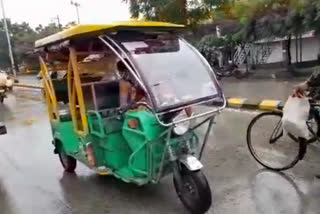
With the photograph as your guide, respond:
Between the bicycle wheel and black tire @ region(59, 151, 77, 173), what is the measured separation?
2.40 m

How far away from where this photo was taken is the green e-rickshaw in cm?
384

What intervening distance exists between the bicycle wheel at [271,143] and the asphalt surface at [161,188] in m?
0.13

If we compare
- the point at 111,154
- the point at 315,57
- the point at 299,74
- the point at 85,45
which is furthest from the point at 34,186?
the point at 315,57

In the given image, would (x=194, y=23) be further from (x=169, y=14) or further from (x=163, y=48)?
(x=163, y=48)

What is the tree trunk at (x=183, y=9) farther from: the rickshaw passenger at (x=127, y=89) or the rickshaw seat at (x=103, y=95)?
the rickshaw passenger at (x=127, y=89)

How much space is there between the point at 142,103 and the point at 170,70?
1.42ft

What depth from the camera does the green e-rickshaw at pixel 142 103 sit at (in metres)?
3.84

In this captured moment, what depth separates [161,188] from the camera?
4.62m

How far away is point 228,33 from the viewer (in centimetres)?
1642

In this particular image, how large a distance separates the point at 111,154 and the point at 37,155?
9.03 feet

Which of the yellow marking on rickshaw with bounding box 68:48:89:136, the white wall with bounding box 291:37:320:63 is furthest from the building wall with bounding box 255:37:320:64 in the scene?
the yellow marking on rickshaw with bounding box 68:48:89:136

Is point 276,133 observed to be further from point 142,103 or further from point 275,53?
point 275,53

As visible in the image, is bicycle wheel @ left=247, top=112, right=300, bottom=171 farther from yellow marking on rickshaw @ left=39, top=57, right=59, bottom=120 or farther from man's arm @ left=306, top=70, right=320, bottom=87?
yellow marking on rickshaw @ left=39, top=57, right=59, bottom=120

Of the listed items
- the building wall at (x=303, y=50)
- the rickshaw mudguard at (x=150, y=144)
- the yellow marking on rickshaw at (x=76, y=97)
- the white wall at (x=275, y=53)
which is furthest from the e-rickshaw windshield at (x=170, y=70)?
the white wall at (x=275, y=53)
